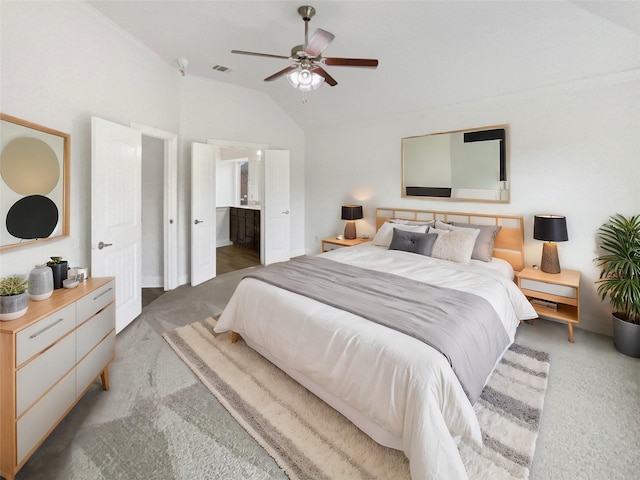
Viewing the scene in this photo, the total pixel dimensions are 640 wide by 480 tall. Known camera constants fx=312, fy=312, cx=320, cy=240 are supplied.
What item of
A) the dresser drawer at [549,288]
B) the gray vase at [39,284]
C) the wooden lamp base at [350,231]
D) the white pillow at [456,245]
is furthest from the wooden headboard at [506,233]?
the gray vase at [39,284]

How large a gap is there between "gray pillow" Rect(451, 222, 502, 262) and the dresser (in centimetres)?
357

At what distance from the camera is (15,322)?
1551 mm

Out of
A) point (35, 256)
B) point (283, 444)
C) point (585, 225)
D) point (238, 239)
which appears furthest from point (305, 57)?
point (238, 239)

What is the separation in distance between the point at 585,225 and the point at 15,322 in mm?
4562

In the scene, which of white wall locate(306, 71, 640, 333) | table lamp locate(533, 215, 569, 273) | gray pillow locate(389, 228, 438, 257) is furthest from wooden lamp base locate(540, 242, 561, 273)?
gray pillow locate(389, 228, 438, 257)

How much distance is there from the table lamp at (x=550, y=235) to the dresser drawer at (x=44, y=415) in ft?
13.2

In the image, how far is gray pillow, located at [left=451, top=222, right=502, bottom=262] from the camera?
349cm

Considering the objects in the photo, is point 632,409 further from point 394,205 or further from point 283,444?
point 394,205

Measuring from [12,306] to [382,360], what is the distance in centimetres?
193

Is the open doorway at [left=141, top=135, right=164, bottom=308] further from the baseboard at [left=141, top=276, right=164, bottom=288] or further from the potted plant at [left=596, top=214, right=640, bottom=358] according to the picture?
the potted plant at [left=596, top=214, right=640, bottom=358]

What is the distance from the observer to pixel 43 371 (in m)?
1.63

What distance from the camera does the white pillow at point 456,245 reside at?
3.38m

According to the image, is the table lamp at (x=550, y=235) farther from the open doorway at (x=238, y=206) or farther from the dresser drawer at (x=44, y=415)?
the open doorway at (x=238, y=206)

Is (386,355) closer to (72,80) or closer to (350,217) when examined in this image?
(72,80)
